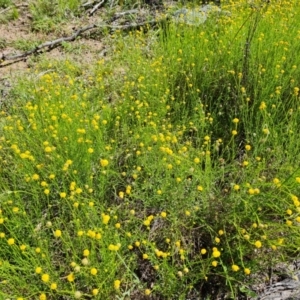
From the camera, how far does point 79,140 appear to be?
7.47 ft

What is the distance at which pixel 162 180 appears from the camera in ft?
7.15

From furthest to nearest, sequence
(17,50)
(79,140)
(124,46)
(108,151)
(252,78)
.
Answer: (17,50) → (124,46) → (252,78) → (108,151) → (79,140)

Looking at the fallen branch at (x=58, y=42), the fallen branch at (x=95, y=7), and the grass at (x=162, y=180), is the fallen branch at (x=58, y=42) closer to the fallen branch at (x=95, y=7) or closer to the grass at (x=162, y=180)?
the fallen branch at (x=95, y=7)

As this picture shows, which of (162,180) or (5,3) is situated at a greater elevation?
(5,3)

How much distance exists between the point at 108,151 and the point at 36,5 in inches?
149

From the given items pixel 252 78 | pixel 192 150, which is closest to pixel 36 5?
pixel 252 78

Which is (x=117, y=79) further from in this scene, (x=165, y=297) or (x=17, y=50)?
(x=165, y=297)

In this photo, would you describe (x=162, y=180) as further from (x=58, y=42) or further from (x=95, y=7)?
(x=95, y=7)

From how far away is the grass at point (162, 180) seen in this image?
1888 millimetres

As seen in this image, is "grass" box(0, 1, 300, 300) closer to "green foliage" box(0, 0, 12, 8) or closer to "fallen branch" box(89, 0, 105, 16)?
"fallen branch" box(89, 0, 105, 16)

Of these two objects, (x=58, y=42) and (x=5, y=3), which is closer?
(x=58, y=42)

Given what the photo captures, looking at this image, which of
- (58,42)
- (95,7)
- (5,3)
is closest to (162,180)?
(58,42)

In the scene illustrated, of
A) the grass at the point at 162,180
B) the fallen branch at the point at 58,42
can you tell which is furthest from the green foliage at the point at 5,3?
the grass at the point at 162,180

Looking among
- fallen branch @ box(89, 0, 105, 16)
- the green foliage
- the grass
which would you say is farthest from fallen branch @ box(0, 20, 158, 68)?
the green foliage
